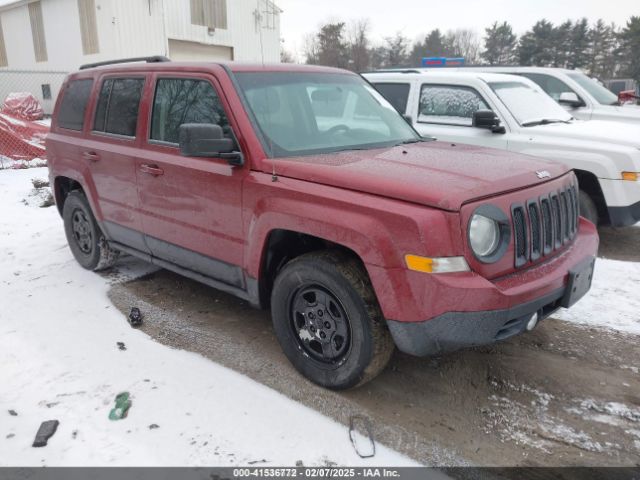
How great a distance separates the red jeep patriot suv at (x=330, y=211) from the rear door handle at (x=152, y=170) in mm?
14

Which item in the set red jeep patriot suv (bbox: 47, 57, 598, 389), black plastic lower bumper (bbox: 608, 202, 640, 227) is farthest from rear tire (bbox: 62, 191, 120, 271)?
black plastic lower bumper (bbox: 608, 202, 640, 227)

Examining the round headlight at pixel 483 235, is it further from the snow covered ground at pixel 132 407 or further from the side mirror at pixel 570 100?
the side mirror at pixel 570 100

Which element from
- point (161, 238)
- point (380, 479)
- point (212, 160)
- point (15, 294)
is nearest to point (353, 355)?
point (380, 479)

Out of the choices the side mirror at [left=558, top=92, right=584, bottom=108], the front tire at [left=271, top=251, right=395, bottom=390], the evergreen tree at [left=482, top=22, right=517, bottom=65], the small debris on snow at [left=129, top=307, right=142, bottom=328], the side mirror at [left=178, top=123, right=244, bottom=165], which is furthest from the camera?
the evergreen tree at [left=482, top=22, right=517, bottom=65]

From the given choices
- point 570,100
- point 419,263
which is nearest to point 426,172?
point 419,263

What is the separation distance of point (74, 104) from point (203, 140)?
2605 millimetres

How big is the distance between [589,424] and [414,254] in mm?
1476

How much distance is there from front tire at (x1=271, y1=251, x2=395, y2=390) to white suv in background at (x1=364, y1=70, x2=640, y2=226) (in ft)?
11.5

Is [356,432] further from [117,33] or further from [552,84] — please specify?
[117,33]

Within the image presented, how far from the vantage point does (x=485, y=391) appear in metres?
3.23

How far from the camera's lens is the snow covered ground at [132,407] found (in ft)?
8.72

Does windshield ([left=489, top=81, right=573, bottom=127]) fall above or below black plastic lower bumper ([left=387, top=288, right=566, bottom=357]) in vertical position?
above

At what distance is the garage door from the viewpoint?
68.9 ft

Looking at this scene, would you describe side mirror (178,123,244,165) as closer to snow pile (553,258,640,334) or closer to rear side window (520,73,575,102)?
snow pile (553,258,640,334)
